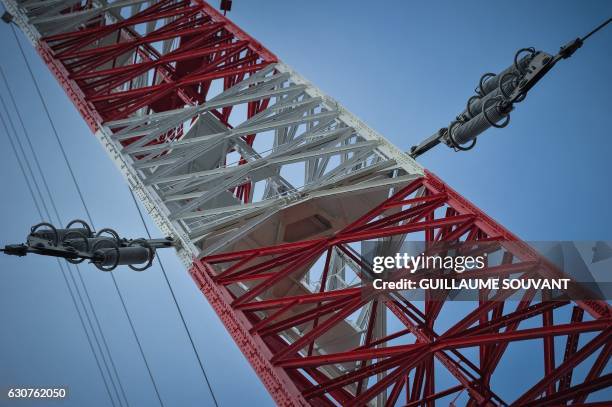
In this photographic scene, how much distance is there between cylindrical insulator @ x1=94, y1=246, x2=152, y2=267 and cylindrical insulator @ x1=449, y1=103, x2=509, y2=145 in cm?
639

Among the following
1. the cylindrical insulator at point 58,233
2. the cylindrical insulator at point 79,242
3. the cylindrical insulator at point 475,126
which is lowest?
the cylindrical insulator at point 475,126

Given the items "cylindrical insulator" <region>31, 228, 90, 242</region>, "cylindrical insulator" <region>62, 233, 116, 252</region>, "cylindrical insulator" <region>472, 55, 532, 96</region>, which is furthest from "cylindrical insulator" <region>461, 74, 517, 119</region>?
"cylindrical insulator" <region>31, 228, 90, 242</region>

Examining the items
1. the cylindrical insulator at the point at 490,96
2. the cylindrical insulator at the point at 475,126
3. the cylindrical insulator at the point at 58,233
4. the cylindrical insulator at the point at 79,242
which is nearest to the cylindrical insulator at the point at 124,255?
the cylindrical insulator at the point at 79,242

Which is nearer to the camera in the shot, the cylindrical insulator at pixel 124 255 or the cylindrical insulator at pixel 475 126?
the cylindrical insulator at pixel 124 255

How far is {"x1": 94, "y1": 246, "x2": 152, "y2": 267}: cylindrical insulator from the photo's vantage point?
40.9 ft

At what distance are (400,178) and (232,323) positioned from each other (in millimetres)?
4786

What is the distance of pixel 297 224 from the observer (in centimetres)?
1545

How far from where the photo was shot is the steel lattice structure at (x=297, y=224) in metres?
10.5

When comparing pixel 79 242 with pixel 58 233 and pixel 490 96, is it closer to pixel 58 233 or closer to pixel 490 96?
pixel 58 233

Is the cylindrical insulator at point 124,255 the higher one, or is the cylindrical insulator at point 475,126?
the cylindrical insulator at point 124,255

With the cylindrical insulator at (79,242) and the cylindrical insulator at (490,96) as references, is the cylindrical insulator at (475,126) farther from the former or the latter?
the cylindrical insulator at (79,242)

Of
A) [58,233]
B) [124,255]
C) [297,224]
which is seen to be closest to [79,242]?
[58,233]

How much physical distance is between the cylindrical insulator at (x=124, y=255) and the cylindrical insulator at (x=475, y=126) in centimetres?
639

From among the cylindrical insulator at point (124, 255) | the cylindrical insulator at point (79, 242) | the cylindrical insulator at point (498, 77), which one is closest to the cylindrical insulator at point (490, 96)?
the cylindrical insulator at point (498, 77)
